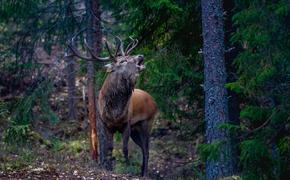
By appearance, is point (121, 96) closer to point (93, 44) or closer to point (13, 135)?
point (13, 135)

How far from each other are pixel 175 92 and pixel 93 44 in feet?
7.62

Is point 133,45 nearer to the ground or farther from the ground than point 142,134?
farther from the ground

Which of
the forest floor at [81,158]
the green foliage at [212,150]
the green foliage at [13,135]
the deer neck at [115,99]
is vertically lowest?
the forest floor at [81,158]

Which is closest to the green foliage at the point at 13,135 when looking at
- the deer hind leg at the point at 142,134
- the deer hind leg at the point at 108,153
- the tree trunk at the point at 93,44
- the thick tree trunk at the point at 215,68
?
the deer hind leg at the point at 108,153

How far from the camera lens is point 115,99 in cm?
1267

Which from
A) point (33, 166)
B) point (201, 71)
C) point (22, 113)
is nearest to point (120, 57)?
point (201, 71)

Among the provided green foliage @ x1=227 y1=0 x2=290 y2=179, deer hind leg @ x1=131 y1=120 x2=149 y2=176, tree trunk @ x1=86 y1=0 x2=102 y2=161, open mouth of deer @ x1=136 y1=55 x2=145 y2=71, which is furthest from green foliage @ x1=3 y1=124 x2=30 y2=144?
green foliage @ x1=227 y1=0 x2=290 y2=179

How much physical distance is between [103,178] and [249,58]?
311cm

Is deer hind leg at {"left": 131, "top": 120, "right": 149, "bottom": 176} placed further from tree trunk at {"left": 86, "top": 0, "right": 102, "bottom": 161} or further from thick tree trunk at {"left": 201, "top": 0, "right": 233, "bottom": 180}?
thick tree trunk at {"left": 201, "top": 0, "right": 233, "bottom": 180}

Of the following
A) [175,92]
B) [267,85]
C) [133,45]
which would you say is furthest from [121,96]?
[267,85]

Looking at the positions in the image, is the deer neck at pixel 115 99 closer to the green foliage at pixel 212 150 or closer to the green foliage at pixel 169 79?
the green foliage at pixel 169 79

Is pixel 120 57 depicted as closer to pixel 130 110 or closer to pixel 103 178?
pixel 130 110

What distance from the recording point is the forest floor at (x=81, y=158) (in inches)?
400

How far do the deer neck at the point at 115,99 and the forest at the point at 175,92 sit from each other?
20mm
